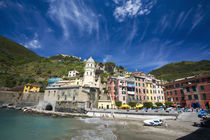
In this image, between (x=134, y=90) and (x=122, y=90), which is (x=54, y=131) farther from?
(x=134, y=90)

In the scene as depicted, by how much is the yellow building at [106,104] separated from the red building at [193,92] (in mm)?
25074

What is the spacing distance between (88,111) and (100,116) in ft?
16.0

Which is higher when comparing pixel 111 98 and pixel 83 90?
pixel 83 90

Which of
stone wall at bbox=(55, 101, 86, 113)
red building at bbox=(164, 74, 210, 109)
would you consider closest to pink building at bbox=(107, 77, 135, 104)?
stone wall at bbox=(55, 101, 86, 113)

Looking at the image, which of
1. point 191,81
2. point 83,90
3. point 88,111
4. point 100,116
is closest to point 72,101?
point 83,90

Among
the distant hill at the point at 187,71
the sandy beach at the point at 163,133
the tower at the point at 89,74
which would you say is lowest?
the sandy beach at the point at 163,133

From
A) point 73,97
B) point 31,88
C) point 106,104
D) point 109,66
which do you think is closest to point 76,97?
point 73,97

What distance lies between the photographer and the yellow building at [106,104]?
3775 cm

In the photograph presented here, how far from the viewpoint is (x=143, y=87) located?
146 feet

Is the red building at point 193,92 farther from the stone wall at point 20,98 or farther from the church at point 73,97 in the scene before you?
the stone wall at point 20,98

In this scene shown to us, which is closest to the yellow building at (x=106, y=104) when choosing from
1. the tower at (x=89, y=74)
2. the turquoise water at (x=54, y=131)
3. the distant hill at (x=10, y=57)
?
the tower at (x=89, y=74)

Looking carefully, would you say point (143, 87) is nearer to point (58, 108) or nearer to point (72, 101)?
point (72, 101)

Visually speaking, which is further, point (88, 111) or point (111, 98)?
point (111, 98)

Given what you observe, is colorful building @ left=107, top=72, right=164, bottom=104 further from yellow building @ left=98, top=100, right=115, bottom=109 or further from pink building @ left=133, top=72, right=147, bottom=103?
yellow building @ left=98, top=100, right=115, bottom=109
